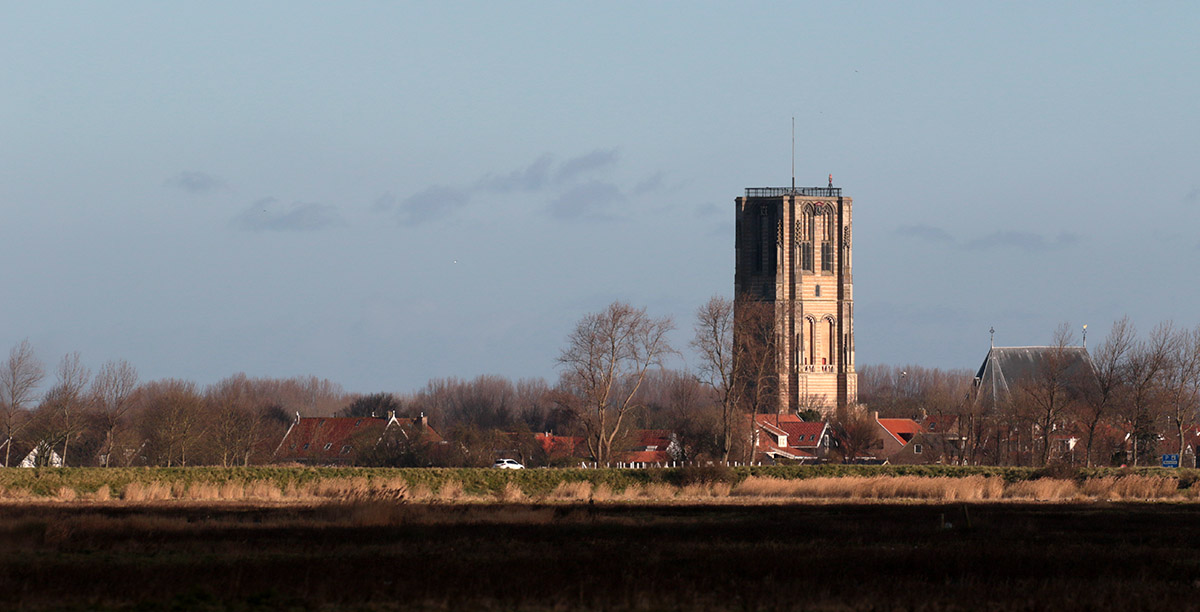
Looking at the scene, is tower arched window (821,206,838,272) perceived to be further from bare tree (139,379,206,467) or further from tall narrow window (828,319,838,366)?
bare tree (139,379,206,467)

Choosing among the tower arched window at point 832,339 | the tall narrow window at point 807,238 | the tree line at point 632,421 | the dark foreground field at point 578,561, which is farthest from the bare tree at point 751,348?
the tower arched window at point 832,339

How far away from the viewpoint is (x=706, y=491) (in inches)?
2180

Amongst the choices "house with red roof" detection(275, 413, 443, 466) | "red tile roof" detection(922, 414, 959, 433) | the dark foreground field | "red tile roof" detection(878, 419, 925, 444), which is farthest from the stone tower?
the dark foreground field

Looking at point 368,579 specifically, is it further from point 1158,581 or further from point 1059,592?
point 1158,581

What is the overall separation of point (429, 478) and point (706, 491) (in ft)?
37.2

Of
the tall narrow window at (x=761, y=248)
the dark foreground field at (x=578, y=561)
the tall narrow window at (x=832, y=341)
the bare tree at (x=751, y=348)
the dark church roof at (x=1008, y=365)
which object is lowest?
the dark foreground field at (x=578, y=561)

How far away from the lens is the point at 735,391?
3403 inches

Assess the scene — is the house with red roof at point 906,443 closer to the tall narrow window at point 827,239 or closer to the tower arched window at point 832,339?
the tower arched window at point 832,339

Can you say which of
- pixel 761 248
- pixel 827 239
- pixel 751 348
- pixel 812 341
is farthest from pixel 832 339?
pixel 751 348

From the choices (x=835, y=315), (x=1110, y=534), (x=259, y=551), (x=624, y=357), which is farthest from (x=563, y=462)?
(x=835, y=315)

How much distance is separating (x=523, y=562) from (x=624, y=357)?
195ft

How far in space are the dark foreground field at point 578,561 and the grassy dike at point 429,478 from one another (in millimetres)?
12088

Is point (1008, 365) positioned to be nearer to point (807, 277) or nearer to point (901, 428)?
point (807, 277)

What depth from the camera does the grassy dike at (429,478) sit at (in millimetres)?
48562
